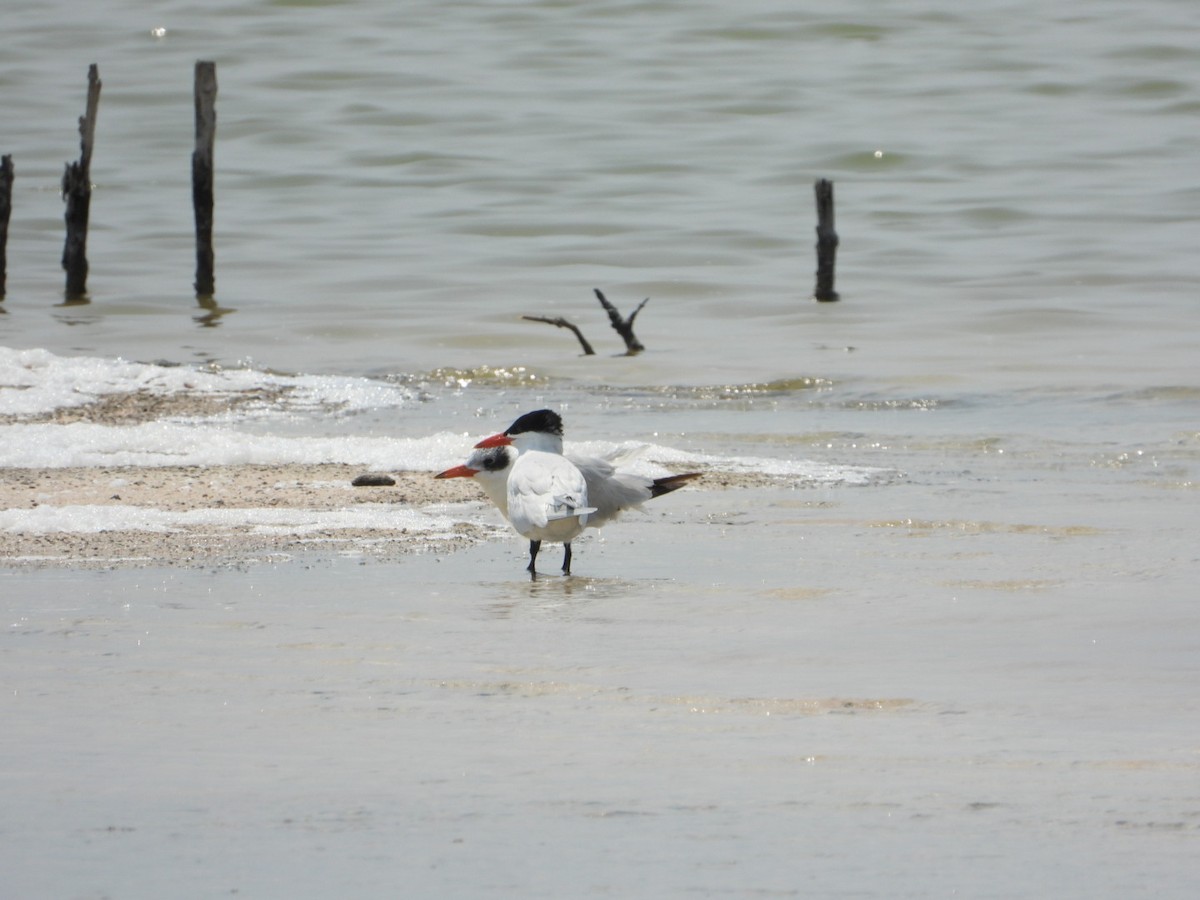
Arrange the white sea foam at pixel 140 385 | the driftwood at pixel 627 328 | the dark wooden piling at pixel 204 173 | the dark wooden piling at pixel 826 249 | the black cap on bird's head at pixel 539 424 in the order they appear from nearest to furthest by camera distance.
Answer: the black cap on bird's head at pixel 539 424 < the white sea foam at pixel 140 385 < the driftwood at pixel 627 328 < the dark wooden piling at pixel 826 249 < the dark wooden piling at pixel 204 173

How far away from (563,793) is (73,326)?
16647 mm

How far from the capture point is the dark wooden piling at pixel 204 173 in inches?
813

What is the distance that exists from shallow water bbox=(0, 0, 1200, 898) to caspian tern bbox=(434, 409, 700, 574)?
0.23 meters

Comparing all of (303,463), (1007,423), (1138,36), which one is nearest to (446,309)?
(1007,423)

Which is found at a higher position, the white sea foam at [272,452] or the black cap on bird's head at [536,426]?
the black cap on bird's head at [536,426]

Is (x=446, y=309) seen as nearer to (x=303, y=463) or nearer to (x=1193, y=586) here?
(x=303, y=463)

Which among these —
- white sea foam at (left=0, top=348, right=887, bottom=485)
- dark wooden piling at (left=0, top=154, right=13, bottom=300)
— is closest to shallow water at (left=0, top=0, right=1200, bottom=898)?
white sea foam at (left=0, top=348, right=887, bottom=485)

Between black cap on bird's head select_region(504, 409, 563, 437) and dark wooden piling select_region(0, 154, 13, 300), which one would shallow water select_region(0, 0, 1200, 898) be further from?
dark wooden piling select_region(0, 154, 13, 300)

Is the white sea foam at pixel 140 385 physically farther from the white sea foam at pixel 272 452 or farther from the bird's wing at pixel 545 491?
the bird's wing at pixel 545 491

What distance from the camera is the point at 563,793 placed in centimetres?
360

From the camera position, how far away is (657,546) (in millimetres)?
7105

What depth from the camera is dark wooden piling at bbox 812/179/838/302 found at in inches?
802

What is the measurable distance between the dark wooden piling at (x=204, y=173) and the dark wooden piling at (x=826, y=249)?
655 cm

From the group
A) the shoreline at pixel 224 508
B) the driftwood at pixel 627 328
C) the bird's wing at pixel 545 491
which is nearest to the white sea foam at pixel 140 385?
the driftwood at pixel 627 328
